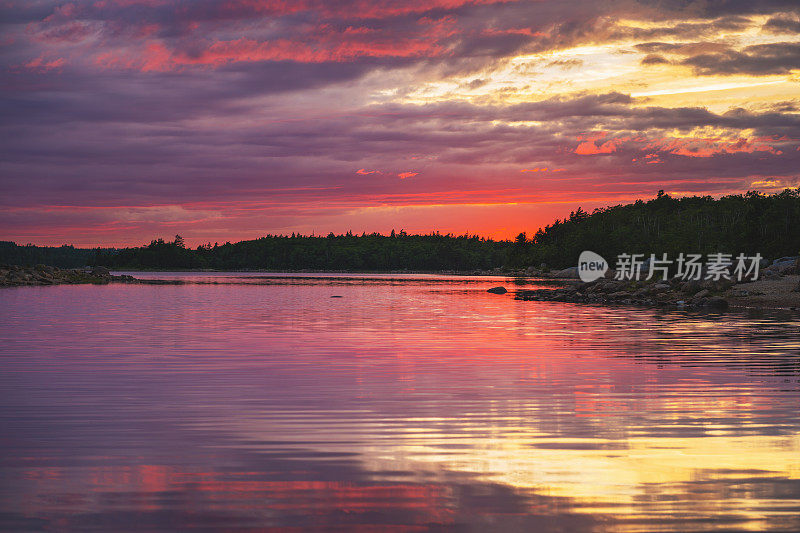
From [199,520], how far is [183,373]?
35.5ft

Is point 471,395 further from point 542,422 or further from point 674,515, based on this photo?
point 674,515

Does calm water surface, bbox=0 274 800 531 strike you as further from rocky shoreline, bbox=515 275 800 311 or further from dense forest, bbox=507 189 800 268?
dense forest, bbox=507 189 800 268

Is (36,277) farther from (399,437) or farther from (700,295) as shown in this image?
Answer: (399,437)

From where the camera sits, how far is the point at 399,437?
10703mm

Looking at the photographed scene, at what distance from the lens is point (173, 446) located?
9.98m

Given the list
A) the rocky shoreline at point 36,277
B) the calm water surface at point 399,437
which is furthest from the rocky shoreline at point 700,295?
the rocky shoreline at point 36,277

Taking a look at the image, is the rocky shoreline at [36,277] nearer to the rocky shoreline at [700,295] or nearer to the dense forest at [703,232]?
the rocky shoreline at [700,295]

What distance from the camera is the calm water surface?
7.25 metres

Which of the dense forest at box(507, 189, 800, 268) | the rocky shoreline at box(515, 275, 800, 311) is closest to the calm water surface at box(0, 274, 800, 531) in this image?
the rocky shoreline at box(515, 275, 800, 311)

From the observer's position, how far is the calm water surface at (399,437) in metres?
7.25

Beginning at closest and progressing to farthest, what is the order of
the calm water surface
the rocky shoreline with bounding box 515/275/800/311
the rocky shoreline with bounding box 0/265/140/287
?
the calm water surface → the rocky shoreline with bounding box 515/275/800/311 → the rocky shoreline with bounding box 0/265/140/287

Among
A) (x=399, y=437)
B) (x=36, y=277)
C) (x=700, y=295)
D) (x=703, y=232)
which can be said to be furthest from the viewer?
(x=703, y=232)

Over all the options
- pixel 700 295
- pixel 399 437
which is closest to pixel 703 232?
pixel 700 295

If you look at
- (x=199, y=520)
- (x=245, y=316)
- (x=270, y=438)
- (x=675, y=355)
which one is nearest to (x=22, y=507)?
(x=199, y=520)
